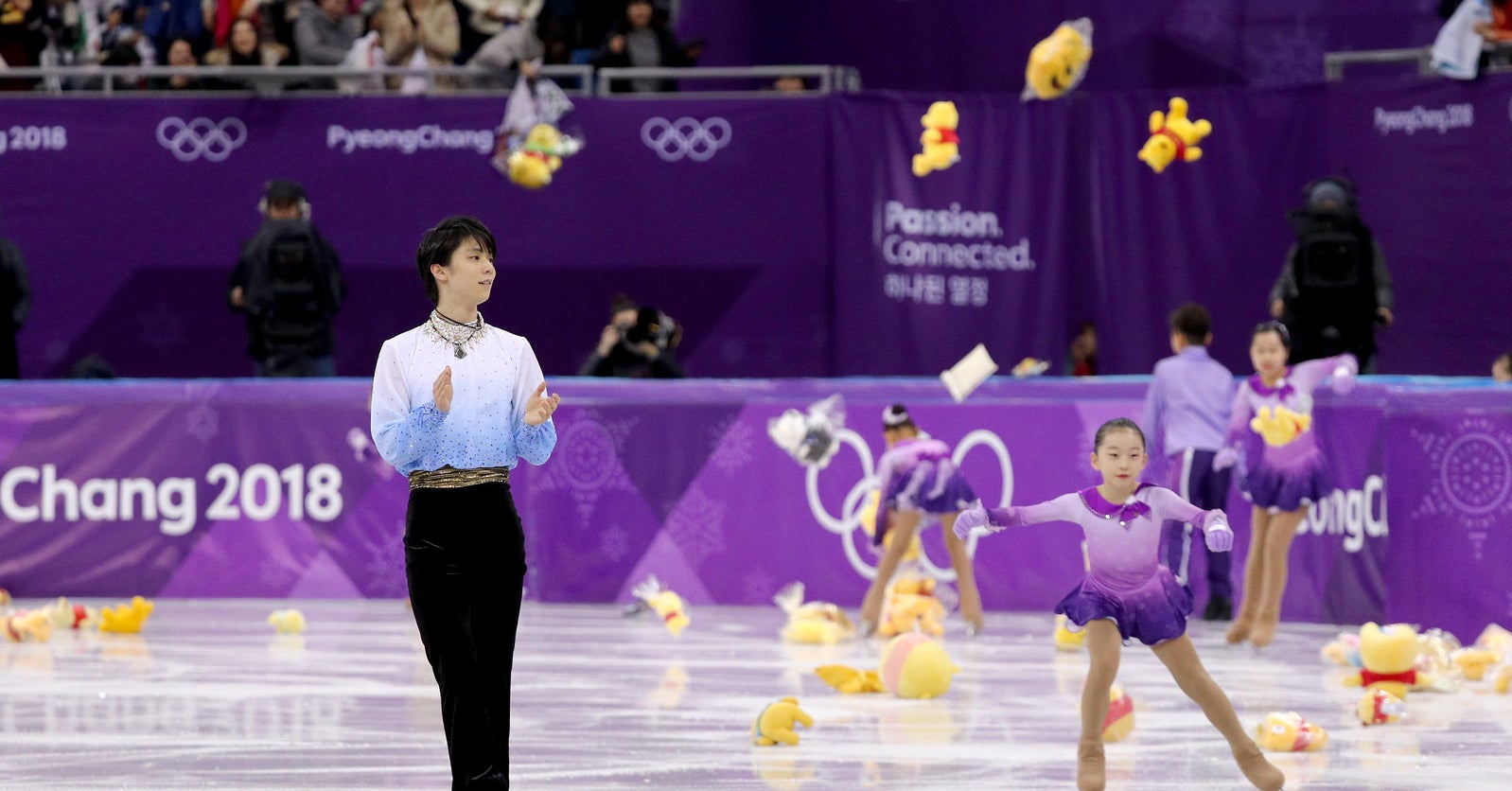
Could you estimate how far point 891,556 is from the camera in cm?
1039

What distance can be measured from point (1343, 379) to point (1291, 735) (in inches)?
125

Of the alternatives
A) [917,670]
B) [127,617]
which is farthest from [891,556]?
[127,617]

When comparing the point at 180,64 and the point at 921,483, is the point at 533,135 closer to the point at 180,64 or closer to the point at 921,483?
the point at 180,64

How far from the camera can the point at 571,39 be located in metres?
15.4

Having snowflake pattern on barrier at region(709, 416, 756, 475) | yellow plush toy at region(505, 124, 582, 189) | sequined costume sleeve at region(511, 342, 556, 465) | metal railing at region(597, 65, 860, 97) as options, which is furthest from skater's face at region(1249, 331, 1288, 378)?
yellow plush toy at region(505, 124, 582, 189)

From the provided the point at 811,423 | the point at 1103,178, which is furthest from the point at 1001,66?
the point at 811,423

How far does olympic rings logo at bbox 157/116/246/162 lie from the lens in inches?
584

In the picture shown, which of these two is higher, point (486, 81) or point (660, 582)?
point (486, 81)

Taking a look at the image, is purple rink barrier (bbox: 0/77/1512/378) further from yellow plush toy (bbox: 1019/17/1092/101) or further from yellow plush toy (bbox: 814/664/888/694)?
yellow plush toy (bbox: 814/664/888/694)

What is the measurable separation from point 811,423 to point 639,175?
4.24m

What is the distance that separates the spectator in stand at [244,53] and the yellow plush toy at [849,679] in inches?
319

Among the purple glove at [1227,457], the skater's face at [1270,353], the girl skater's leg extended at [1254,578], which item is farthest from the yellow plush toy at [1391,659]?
the skater's face at [1270,353]

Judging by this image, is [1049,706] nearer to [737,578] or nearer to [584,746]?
[584,746]

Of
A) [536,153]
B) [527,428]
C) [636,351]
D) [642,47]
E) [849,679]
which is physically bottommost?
[849,679]
